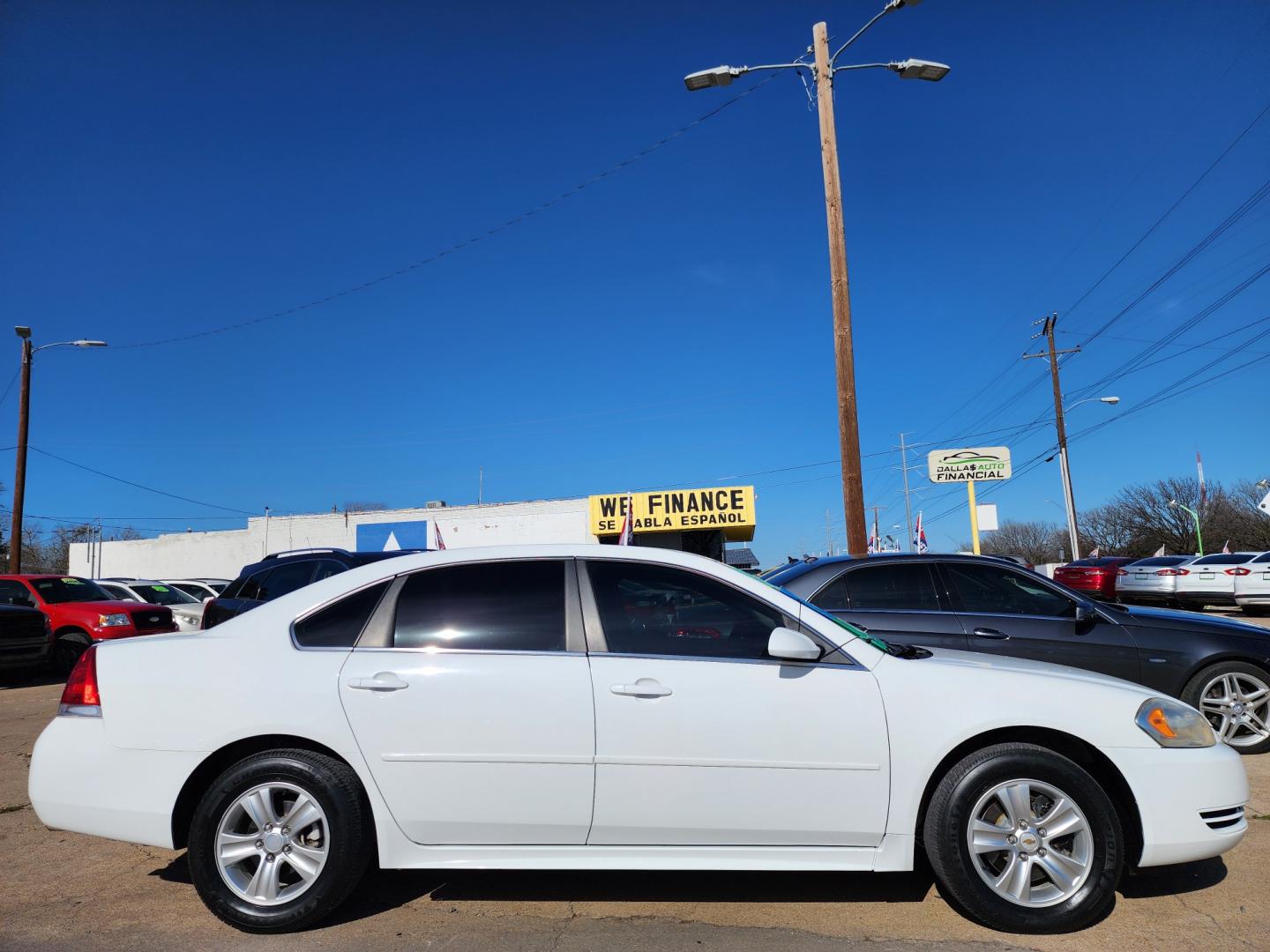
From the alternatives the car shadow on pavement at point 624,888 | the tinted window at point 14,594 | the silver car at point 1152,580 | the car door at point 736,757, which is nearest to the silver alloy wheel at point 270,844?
the car shadow on pavement at point 624,888

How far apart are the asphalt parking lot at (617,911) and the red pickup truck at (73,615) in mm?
9541

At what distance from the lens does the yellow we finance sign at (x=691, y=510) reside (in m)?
33.0

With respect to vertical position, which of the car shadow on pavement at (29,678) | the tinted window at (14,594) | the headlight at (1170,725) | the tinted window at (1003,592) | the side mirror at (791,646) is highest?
the tinted window at (14,594)

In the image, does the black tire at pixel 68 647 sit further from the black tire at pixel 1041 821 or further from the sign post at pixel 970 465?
the sign post at pixel 970 465

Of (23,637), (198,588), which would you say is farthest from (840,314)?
(198,588)

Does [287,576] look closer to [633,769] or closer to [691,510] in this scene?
[633,769]

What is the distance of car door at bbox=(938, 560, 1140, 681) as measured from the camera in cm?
598

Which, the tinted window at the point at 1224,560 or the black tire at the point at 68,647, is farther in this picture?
the tinted window at the point at 1224,560

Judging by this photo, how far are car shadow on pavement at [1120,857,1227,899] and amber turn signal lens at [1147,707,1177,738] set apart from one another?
0.85 metres

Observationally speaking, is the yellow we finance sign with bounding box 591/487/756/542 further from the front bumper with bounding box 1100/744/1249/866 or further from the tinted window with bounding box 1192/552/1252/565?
the front bumper with bounding box 1100/744/1249/866

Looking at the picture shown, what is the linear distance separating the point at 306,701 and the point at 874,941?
2.53m

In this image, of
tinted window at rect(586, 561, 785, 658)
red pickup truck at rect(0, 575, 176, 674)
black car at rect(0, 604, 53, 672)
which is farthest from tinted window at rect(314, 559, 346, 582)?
tinted window at rect(586, 561, 785, 658)

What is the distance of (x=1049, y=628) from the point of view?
6066mm

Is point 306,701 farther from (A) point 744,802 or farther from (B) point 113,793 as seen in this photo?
(A) point 744,802
